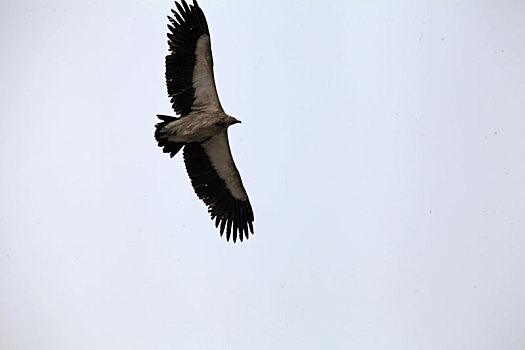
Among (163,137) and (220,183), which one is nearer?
(163,137)

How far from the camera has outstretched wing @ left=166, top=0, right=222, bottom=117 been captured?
10008 mm

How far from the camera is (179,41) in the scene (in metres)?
10.0

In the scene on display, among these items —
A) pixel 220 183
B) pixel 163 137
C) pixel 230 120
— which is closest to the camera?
pixel 163 137

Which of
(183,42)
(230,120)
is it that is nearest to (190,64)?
(183,42)

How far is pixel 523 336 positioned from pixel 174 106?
482cm

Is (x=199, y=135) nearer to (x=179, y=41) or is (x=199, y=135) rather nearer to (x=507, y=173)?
(x=179, y=41)

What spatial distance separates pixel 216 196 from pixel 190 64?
1297 mm

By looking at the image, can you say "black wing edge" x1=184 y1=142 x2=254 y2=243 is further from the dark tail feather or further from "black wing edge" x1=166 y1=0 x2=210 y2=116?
"black wing edge" x1=166 y1=0 x2=210 y2=116

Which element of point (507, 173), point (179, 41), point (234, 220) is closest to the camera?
point (179, 41)

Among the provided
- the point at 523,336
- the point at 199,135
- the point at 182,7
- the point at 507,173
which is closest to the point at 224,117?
the point at 199,135

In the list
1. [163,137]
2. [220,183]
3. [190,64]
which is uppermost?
[190,64]

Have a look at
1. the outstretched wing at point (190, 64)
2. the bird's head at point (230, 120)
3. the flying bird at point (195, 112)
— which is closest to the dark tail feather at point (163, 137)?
the flying bird at point (195, 112)

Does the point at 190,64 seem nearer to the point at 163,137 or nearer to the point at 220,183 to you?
the point at 163,137

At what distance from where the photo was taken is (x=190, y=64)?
10078 millimetres
